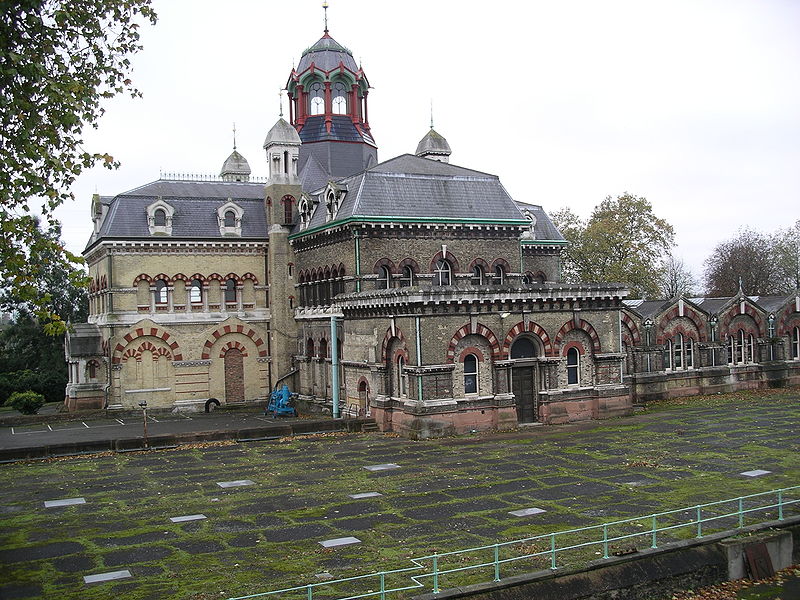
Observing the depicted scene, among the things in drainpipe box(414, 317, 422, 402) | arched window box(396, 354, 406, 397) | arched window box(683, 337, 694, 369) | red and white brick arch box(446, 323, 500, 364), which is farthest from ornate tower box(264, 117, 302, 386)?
arched window box(683, 337, 694, 369)

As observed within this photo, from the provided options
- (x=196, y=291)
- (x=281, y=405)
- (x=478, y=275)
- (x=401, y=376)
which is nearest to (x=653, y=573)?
(x=401, y=376)

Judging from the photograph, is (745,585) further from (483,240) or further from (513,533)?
(483,240)

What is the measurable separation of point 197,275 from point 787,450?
3098 cm

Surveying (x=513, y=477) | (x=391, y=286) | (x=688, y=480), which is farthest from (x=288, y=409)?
(x=688, y=480)

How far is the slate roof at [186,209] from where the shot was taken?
4472 centimetres

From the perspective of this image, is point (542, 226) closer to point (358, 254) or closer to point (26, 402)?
point (358, 254)

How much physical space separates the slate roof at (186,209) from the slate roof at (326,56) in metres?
8.48

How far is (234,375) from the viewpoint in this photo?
46469 millimetres

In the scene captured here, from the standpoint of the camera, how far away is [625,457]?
27797 millimetres

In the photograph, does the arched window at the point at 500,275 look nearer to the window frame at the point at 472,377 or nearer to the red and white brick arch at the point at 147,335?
the window frame at the point at 472,377

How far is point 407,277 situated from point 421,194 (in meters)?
4.21

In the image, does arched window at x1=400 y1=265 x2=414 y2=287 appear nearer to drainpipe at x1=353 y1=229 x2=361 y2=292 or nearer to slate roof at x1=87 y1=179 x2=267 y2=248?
drainpipe at x1=353 y1=229 x2=361 y2=292

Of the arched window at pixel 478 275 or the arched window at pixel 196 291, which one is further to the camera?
the arched window at pixel 196 291

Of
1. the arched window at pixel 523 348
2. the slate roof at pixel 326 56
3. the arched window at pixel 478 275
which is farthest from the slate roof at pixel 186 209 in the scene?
the arched window at pixel 523 348
